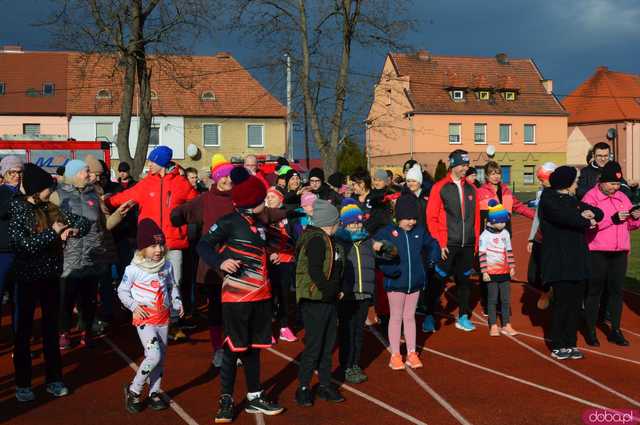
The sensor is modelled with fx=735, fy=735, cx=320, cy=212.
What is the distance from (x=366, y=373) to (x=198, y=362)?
69.2 inches

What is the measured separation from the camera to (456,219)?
8.98 metres

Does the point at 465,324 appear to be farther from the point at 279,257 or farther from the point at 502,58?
the point at 502,58

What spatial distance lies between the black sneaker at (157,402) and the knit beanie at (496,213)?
4.64 meters

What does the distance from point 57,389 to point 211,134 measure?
149 feet

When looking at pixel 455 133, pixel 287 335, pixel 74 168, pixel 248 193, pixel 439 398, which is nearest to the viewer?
pixel 248 193

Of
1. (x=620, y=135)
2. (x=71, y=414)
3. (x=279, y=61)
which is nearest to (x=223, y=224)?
(x=71, y=414)

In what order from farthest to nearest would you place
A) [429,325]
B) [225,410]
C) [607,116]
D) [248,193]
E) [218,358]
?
1. [607,116]
2. [429,325]
3. [218,358]
4. [248,193]
5. [225,410]

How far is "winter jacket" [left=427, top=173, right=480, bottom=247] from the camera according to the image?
8984mm

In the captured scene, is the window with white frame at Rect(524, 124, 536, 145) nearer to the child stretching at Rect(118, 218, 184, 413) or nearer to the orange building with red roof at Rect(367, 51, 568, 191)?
the orange building with red roof at Rect(367, 51, 568, 191)

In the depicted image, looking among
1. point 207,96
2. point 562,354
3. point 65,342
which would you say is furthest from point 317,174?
point 207,96

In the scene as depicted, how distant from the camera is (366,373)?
7234 mm

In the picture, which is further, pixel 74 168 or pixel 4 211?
Result: pixel 74 168

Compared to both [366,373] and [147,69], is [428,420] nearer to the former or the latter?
[366,373]

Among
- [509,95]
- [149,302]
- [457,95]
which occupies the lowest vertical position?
[149,302]
